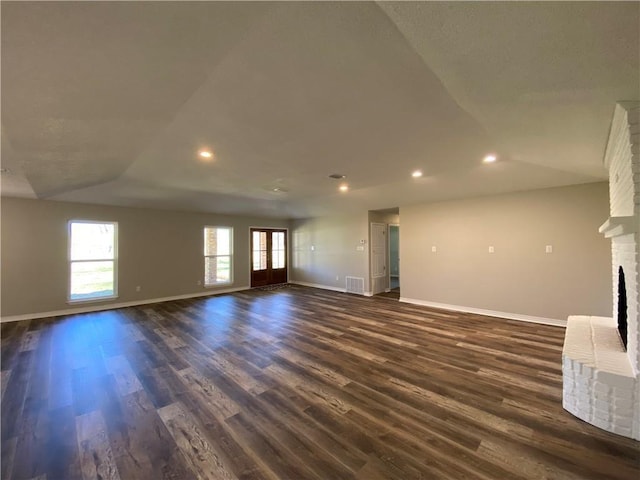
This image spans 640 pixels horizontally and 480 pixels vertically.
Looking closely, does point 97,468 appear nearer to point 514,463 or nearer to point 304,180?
point 514,463

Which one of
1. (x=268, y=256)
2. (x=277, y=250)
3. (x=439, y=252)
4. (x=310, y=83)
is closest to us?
(x=310, y=83)

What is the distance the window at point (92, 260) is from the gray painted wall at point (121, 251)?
13 centimetres

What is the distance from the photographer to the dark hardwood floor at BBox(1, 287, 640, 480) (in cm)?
171

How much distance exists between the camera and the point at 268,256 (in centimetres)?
910

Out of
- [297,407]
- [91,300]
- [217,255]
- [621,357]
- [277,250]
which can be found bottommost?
[297,407]

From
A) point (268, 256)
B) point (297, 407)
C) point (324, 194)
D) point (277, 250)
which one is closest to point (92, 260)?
point (268, 256)

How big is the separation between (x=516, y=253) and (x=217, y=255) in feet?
24.1

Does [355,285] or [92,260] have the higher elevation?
[92,260]

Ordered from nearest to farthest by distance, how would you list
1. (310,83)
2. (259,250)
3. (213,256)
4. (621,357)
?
(310,83) < (621,357) < (213,256) < (259,250)

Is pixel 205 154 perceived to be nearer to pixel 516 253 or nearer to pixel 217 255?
pixel 516 253

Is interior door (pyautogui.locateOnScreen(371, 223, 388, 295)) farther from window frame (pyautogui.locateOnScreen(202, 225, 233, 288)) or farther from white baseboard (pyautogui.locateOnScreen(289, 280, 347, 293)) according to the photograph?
window frame (pyautogui.locateOnScreen(202, 225, 233, 288))

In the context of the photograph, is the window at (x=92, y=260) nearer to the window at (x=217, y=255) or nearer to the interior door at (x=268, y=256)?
the window at (x=217, y=255)

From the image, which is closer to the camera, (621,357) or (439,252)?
(621,357)

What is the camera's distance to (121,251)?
6184 mm
